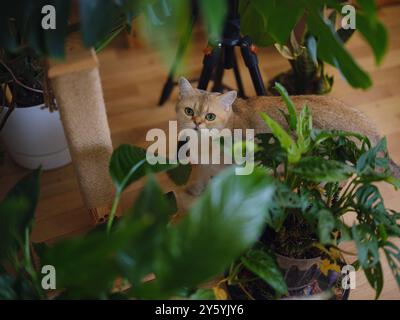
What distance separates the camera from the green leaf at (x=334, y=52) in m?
0.81

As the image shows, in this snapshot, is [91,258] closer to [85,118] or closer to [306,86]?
[85,118]

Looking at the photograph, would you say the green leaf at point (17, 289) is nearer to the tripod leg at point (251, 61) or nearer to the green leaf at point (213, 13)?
the green leaf at point (213, 13)

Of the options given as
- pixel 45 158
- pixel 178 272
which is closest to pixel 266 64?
pixel 45 158

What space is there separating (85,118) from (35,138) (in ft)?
1.75

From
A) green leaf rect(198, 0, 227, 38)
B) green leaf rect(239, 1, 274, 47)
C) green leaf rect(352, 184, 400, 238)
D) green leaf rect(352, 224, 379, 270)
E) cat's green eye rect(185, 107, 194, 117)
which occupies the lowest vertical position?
green leaf rect(352, 224, 379, 270)

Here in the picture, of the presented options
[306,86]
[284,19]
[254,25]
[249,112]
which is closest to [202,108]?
[249,112]

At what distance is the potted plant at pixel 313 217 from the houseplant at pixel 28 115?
727 millimetres

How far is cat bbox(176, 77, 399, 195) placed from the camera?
1.28 m

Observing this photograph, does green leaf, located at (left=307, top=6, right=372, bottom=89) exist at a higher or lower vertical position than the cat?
higher

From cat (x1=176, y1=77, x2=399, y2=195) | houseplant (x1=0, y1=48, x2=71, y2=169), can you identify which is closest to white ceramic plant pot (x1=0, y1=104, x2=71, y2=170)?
houseplant (x1=0, y1=48, x2=71, y2=169)

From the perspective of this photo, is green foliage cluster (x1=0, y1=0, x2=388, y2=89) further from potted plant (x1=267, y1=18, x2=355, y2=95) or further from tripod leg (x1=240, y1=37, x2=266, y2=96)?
potted plant (x1=267, y1=18, x2=355, y2=95)

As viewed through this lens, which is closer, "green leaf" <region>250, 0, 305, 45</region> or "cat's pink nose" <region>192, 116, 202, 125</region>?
"green leaf" <region>250, 0, 305, 45</region>

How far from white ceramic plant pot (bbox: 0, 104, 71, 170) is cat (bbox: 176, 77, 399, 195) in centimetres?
48
